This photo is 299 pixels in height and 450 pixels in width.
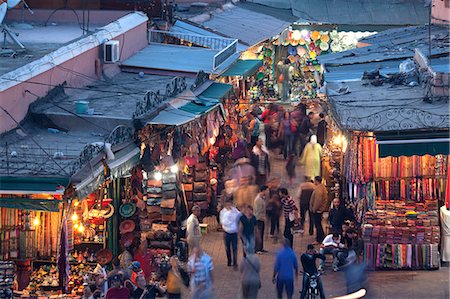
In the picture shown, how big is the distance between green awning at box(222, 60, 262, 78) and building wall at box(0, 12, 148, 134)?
2.09 m

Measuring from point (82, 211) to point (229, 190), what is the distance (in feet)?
13.9

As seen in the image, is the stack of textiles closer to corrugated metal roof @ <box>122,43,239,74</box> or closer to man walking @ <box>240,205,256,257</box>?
man walking @ <box>240,205,256,257</box>

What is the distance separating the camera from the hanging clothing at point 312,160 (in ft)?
79.2

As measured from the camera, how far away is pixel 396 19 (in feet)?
124

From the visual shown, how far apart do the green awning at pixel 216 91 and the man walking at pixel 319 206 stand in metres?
3.17

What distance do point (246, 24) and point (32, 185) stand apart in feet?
59.1

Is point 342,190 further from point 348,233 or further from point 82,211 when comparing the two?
point 82,211

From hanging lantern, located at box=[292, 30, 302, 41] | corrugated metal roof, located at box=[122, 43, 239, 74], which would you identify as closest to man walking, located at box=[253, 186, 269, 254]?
corrugated metal roof, located at box=[122, 43, 239, 74]

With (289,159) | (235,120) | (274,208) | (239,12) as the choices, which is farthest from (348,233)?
(239,12)

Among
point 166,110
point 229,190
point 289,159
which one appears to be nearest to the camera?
point 166,110

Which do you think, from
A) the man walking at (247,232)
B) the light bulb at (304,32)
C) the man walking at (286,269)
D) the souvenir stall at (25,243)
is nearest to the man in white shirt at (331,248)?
the man walking at (247,232)

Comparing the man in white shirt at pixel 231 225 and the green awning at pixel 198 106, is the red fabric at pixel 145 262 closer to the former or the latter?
the man in white shirt at pixel 231 225

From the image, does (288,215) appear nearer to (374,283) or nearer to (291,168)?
(374,283)

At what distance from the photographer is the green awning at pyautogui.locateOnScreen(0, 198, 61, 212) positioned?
A: 16766mm
